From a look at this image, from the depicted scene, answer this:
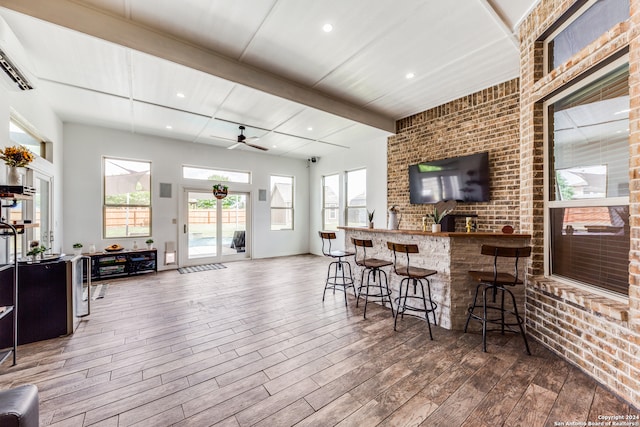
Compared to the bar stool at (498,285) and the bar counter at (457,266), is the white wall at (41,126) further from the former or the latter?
the bar stool at (498,285)

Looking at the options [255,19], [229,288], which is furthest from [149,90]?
[229,288]

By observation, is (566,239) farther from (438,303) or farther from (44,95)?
(44,95)

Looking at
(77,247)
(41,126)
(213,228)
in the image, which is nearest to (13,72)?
(41,126)

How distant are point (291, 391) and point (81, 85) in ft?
16.0

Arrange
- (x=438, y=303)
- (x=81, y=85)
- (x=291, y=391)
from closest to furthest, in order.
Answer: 1. (x=291, y=391)
2. (x=438, y=303)
3. (x=81, y=85)

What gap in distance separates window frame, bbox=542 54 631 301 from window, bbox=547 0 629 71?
0.32m

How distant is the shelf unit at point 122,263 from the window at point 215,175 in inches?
81.5

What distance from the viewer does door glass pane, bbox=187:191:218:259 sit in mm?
6754

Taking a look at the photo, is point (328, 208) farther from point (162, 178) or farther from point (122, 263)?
point (122, 263)

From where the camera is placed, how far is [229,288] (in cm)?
471

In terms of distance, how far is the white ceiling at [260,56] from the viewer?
266 centimetres

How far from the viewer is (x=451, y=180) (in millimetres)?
4711

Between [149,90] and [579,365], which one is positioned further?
[149,90]

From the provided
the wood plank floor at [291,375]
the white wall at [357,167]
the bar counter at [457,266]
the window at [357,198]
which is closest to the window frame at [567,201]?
the bar counter at [457,266]
